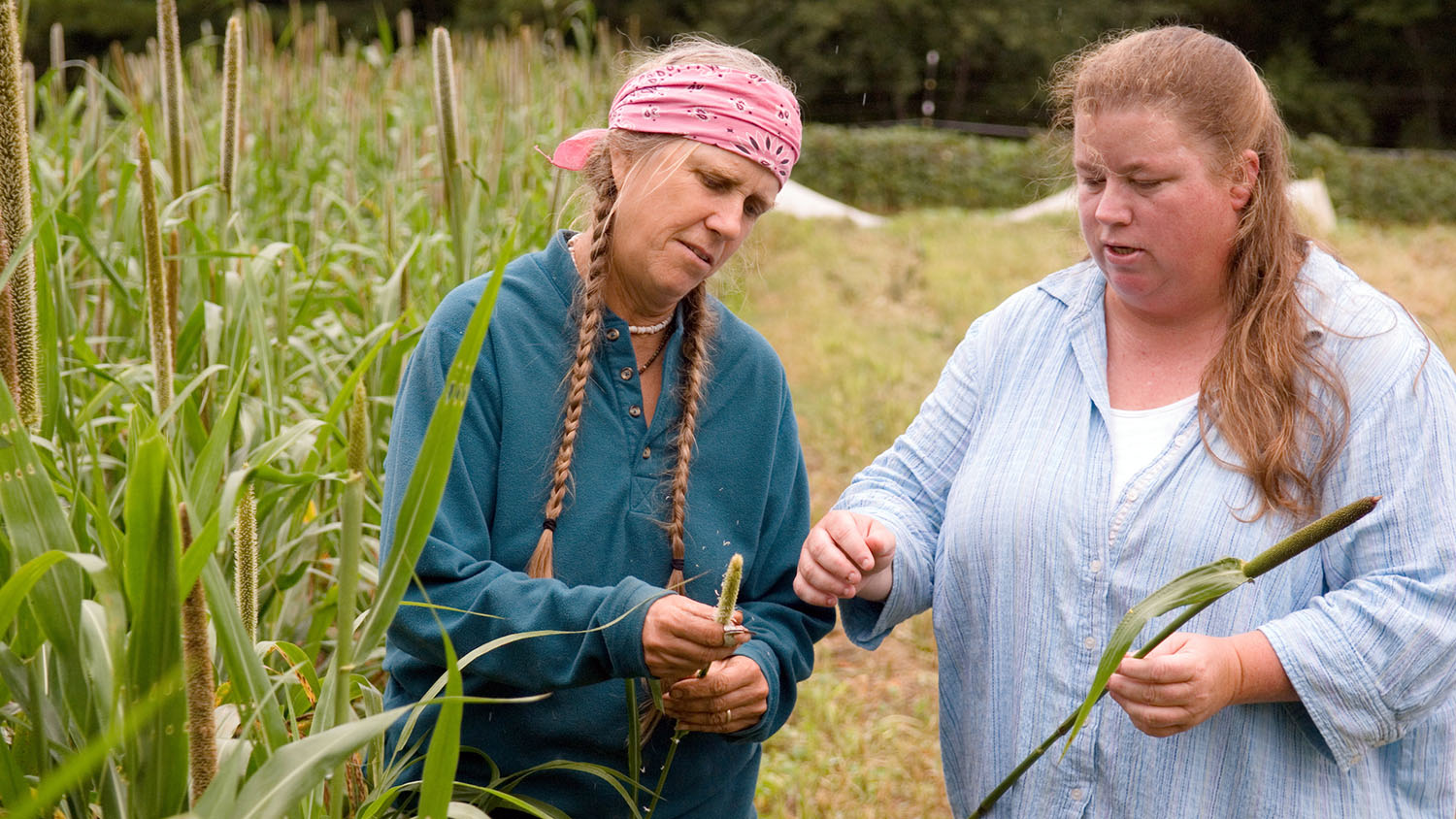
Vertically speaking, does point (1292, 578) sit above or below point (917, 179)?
above

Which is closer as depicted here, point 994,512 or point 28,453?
point 28,453

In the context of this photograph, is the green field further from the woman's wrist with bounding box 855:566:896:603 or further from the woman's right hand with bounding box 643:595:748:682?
the woman's wrist with bounding box 855:566:896:603

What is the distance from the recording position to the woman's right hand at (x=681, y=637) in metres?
1.28

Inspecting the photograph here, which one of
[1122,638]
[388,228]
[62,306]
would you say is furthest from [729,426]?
[388,228]

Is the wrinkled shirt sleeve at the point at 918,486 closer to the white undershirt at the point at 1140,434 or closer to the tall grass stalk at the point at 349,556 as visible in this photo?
the white undershirt at the point at 1140,434

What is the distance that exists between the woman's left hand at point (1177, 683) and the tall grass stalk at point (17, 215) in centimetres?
117

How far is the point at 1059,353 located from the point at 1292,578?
1.40 feet

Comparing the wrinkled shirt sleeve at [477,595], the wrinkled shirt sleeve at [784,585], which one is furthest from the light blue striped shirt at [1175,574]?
the wrinkled shirt sleeve at [477,595]

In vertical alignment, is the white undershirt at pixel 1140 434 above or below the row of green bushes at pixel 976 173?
above

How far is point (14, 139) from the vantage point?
1.13 metres

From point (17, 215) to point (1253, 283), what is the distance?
1.42m

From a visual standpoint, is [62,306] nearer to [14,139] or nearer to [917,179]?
[14,139]

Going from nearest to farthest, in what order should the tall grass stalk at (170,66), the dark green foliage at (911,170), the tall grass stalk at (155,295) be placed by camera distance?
the tall grass stalk at (155,295), the tall grass stalk at (170,66), the dark green foliage at (911,170)

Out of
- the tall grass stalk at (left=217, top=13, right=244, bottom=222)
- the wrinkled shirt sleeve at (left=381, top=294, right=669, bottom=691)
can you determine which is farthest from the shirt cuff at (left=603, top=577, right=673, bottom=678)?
the tall grass stalk at (left=217, top=13, right=244, bottom=222)
